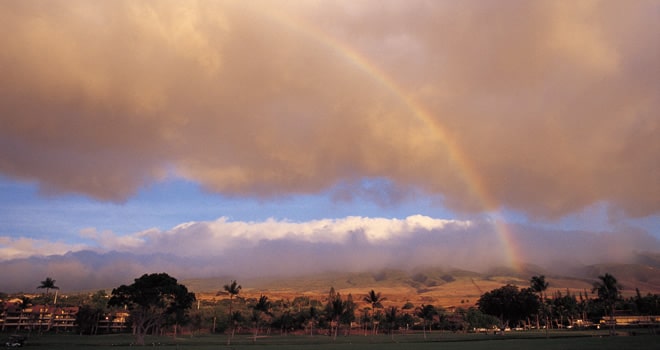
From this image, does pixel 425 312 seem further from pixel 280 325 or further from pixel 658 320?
pixel 658 320

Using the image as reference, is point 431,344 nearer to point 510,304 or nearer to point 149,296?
point 149,296

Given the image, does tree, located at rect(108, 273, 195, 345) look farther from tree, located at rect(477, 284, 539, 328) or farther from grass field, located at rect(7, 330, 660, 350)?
tree, located at rect(477, 284, 539, 328)

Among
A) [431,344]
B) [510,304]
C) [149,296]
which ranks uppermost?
[149,296]

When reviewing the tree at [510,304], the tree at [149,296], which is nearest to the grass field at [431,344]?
the tree at [149,296]

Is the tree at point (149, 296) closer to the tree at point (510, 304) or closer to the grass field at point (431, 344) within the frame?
the grass field at point (431, 344)

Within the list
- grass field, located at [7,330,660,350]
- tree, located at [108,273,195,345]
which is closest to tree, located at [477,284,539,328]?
grass field, located at [7,330,660,350]

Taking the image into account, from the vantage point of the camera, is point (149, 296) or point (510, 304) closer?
point (149, 296)

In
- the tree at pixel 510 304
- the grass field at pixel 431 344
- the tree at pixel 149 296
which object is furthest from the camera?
the tree at pixel 510 304

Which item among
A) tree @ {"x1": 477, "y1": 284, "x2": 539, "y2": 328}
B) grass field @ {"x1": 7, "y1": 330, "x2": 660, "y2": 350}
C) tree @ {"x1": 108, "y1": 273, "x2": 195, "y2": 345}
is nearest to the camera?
grass field @ {"x1": 7, "y1": 330, "x2": 660, "y2": 350}

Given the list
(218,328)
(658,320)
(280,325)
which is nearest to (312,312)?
(280,325)

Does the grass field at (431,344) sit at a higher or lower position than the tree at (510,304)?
lower

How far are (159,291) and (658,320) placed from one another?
566 ft

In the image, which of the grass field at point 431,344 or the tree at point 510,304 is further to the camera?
the tree at point 510,304

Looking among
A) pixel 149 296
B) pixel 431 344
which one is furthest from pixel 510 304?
pixel 149 296
